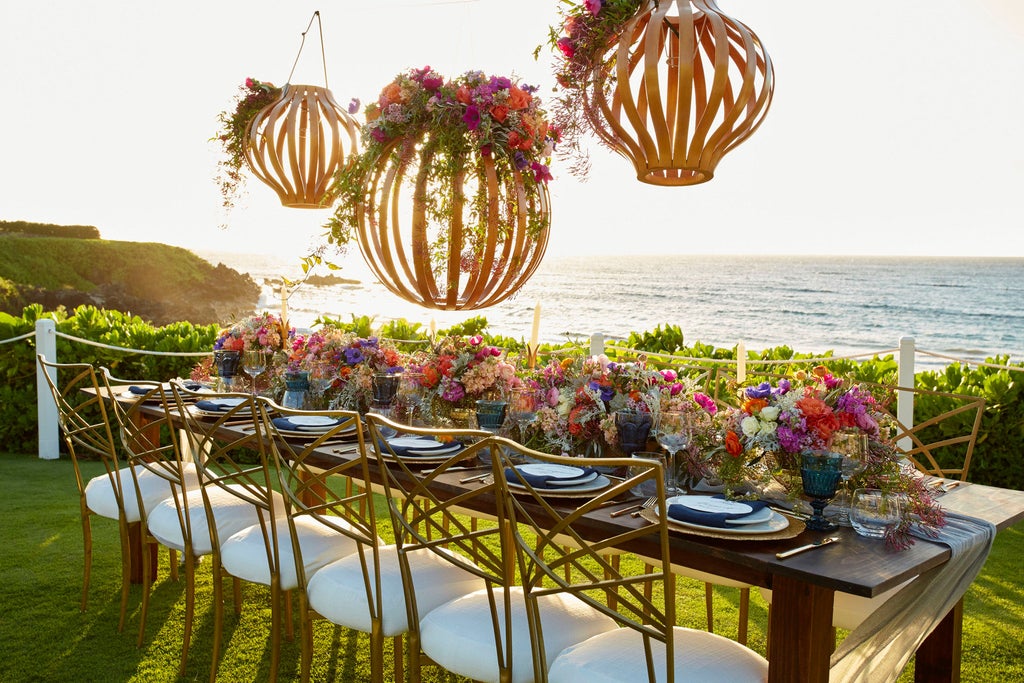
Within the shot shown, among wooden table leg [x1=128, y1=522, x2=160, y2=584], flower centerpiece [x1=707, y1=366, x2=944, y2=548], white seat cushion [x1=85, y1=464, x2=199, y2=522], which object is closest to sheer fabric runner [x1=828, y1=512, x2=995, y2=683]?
flower centerpiece [x1=707, y1=366, x2=944, y2=548]

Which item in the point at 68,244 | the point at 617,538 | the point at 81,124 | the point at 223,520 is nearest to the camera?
the point at 617,538

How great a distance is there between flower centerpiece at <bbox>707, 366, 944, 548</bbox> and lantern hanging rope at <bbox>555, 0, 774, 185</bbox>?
66 cm

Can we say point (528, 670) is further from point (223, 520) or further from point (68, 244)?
point (68, 244)

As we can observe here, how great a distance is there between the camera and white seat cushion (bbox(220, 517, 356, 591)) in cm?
247

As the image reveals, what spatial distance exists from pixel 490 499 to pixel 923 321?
3516cm

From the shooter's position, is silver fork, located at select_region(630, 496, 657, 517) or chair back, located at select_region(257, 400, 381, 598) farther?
chair back, located at select_region(257, 400, 381, 598)

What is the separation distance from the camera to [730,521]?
1699mm

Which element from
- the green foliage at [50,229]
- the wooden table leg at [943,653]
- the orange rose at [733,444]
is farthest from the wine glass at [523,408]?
the green foliage at [50,229]

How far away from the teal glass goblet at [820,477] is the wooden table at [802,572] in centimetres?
10

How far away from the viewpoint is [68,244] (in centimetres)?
2812

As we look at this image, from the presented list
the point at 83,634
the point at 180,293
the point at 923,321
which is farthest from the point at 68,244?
the point at 923,321

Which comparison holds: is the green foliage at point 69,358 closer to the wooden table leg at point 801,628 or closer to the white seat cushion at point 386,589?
the white seat cushion at point 386,589

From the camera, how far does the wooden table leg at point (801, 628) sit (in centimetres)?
154

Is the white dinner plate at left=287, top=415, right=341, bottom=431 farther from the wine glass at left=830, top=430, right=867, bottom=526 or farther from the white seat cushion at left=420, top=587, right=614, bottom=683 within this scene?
the wine glass at left=830, top=430, right=867, bottom=526
